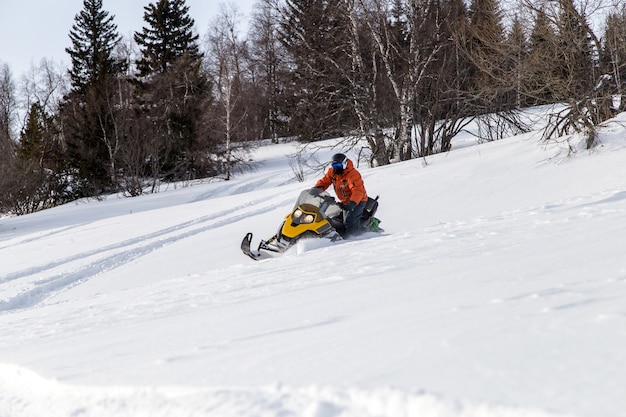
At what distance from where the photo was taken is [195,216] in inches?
579

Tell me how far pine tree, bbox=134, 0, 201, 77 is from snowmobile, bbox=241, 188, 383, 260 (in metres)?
30.2

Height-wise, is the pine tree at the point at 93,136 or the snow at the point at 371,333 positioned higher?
the pine tree at the point at 93,136

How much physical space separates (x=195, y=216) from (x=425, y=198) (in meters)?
6.54

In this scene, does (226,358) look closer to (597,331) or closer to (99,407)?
(99,407)

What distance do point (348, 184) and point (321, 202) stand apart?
23.5 inches

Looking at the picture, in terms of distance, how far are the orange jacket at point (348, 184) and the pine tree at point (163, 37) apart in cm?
2974

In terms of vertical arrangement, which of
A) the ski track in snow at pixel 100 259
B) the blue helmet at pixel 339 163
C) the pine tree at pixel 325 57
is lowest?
the ski track in snow at pixel 100 259

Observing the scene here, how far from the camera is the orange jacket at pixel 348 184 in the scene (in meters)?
7.64

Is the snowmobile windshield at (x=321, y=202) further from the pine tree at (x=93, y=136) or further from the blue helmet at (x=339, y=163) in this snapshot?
the pine tree at (x=93, y=136)

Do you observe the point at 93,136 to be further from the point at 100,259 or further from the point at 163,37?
the point at 100,259

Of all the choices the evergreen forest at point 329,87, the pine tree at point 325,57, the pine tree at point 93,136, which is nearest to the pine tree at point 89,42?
the evergreen forest at point 329,87

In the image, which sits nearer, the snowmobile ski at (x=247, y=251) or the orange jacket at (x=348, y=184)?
the snowmobile ski at (x=247, y=251)

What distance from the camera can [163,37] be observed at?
35.7 m

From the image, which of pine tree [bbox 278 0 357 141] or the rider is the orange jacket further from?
pine tree [bbox 278 0 357 141]
